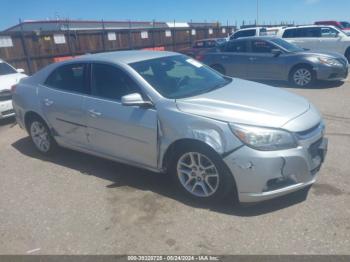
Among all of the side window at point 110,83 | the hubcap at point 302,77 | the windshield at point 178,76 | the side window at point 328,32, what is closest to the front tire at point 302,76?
the hubcap at point 302,77

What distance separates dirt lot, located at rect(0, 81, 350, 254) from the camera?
10.4ft

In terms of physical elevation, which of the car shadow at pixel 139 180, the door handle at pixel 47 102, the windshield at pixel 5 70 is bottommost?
the car shadow at pixel 139 180

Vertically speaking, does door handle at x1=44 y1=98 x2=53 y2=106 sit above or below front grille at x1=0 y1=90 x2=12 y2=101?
above

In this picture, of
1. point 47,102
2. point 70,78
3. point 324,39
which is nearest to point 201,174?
point 70,78

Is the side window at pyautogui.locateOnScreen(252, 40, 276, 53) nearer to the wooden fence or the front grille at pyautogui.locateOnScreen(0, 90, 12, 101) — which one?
the front grille at pyautogui.locateOnScreen(0, 90, 12, 101)

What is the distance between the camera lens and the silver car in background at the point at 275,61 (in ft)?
32.4

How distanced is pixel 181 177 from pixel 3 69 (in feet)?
22.7

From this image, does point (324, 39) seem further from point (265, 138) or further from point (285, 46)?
point (265, 138)

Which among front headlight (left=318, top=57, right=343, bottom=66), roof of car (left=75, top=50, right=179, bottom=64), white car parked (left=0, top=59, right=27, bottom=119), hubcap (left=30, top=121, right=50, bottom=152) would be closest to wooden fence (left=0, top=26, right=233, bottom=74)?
white car parked (left=0, top=59, right=27, bottom=119)

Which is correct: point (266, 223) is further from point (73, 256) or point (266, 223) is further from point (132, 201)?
point (73, 256)

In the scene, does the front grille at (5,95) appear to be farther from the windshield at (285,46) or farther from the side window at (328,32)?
the side window at (328,32)

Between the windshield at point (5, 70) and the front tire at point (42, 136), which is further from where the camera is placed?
the windshield at point (5, 70)

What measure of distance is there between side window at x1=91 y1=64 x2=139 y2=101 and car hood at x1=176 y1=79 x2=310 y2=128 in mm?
736

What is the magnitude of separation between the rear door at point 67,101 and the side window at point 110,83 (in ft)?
0.56
